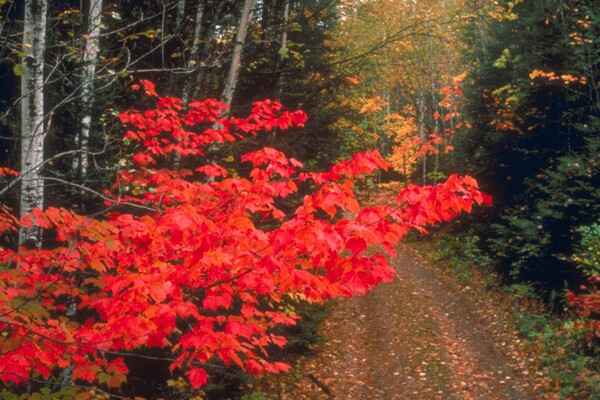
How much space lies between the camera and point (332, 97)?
52.4ft

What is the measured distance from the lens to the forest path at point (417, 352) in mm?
8930

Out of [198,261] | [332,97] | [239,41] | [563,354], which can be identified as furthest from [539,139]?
[198,261]

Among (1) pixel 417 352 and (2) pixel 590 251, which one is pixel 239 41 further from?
(2) pixel 590 251

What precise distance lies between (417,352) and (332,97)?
915cm

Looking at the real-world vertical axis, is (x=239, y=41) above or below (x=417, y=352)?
above

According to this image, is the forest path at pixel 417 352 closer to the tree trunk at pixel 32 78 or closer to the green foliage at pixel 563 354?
the green foliage at pixel 563 354

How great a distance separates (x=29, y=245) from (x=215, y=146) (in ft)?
14.9

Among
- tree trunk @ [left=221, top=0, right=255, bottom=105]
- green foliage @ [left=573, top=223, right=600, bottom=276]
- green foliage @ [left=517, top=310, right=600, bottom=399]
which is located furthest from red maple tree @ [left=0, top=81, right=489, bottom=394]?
green foliage @ [left=573, top=223, right=600, bottom=276]

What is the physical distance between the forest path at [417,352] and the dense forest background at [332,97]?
1419mm

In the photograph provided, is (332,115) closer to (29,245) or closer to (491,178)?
(491,178)

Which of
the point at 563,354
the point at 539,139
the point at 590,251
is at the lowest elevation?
the point at 563,354

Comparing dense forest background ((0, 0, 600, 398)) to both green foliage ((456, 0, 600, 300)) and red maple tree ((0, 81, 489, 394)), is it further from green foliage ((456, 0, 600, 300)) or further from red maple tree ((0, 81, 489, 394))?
red maple tree ((0, 81, 489, 394))

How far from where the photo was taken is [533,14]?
45.9 ft

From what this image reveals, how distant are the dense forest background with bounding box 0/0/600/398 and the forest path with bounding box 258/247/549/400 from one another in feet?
4.65
